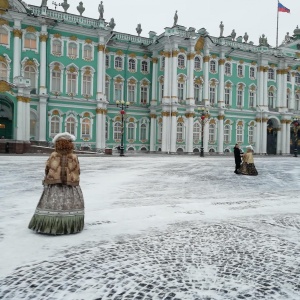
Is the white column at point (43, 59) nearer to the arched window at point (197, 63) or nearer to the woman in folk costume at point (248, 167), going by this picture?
the arched window at point (197, 63)

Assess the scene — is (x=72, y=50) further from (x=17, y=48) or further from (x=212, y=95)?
(x=212, y=95)

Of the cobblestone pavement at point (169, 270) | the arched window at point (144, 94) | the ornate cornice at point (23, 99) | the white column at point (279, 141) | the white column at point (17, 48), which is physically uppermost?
the white column at point (17, 48)

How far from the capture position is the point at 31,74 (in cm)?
3544

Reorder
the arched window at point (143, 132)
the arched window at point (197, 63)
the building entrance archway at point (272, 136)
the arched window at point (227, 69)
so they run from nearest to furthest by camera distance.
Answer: the arched window at point (197, 63) → the arched window at point (143, 132) → the arched window at point (227, 69) → the building entrance archway at point (272, 136)

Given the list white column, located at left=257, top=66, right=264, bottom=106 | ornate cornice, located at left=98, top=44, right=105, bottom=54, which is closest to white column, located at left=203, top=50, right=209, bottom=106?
white column, located at left=257, top=66, right=264, bottom=106

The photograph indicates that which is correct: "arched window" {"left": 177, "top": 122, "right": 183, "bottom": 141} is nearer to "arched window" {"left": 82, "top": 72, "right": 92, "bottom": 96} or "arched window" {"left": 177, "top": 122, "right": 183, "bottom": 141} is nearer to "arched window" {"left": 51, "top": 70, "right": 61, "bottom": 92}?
"arched window" {"left": 82, "top": 72, "right": 92, "bottom": 96}

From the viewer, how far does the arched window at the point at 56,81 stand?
121ft

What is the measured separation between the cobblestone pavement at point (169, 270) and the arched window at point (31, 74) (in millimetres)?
32908

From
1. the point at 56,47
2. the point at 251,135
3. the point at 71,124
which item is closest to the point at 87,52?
the point at 56,47

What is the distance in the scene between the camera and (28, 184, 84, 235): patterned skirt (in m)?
5.54

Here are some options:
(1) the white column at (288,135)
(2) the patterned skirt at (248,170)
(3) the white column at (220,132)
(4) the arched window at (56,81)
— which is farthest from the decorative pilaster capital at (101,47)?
(1) the white column at (288,135)

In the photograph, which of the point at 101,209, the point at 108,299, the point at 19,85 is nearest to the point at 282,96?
the point at 19,85

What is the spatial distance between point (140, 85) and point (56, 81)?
10403mm

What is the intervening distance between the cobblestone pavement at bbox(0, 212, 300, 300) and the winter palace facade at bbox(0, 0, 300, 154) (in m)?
27.9
